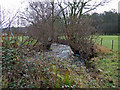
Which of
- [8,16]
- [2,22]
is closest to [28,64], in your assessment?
[2,22]

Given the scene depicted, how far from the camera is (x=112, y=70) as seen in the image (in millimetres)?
4805

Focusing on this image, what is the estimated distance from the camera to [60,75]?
9.39 ft

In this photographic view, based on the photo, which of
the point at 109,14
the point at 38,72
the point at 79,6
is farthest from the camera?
the point at 109,14

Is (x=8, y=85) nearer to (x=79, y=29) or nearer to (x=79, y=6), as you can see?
(x=79, y=29)

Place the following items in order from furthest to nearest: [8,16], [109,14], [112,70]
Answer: [109,14]
[112,70]
[8,16]

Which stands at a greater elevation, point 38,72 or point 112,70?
point 38,72

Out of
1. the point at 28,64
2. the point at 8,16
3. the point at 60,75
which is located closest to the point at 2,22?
the point at 8,16

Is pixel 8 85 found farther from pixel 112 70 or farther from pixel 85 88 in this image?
pixel 112 70

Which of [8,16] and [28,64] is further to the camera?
[8,16]

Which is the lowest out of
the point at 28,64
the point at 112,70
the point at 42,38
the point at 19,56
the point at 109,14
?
the point at 112,70

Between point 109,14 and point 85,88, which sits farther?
point 109,14

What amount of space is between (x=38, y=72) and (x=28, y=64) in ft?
1.27

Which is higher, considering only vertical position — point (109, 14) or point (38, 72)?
point (109, 14)

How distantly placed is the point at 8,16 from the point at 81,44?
3277 millimetres
